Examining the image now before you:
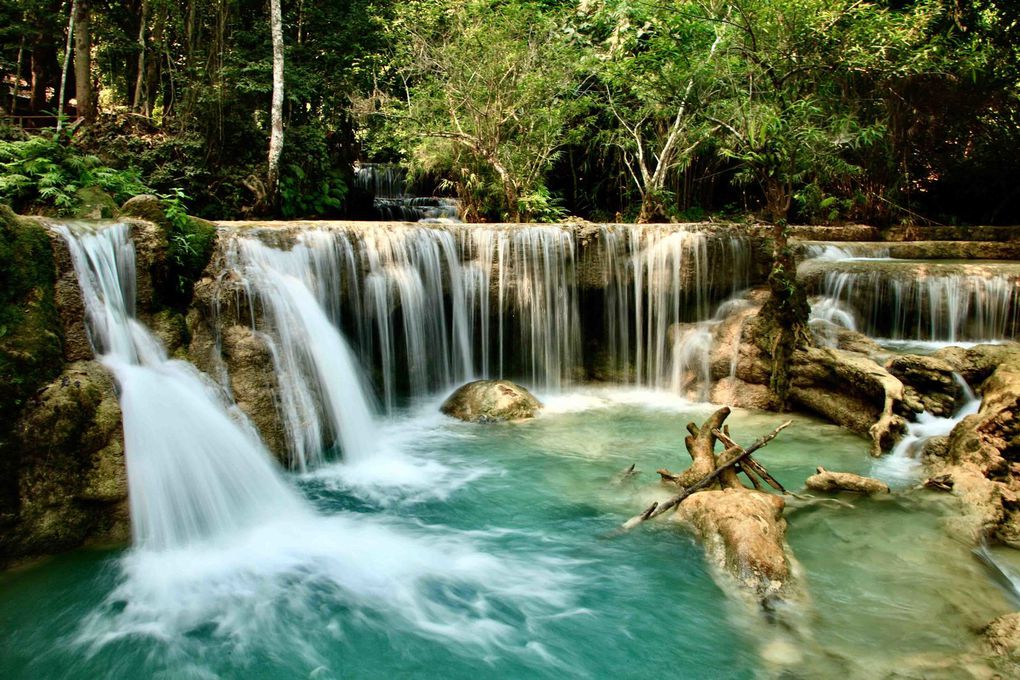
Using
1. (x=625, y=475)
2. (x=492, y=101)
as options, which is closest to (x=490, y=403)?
(x=625, y=475)

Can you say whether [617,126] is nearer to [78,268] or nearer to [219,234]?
[219,234]

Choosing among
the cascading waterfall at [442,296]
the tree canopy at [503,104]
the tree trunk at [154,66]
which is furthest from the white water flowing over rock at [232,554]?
the tree trunk at [154,66]

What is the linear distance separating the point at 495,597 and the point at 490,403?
4.62 m

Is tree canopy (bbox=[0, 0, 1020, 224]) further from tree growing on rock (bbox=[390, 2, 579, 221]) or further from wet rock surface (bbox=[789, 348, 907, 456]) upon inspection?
wet rock surface (bbox=[789, 348, 907, 456])

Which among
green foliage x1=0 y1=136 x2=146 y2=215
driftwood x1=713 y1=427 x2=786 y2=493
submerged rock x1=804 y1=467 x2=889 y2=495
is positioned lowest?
submerged rock x1=804 y1=467 x2=889 y2=495

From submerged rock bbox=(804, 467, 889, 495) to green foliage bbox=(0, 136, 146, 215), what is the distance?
10869 millimetres

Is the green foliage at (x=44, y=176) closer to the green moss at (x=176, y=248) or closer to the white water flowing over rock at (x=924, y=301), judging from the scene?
the green moss at (x=176, y=248)

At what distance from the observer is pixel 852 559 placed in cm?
535

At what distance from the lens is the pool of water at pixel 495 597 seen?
4262mm

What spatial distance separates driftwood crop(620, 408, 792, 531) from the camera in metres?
5.86

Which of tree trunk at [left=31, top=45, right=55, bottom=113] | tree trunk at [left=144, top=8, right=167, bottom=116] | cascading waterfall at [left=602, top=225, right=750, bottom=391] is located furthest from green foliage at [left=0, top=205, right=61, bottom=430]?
tree trunk at [left=31, top=45, right=55, bottom=113]

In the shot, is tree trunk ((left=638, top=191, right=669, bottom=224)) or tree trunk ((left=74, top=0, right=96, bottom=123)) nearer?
tree trunk ((left=638, top=191, right=669, bottom=224))

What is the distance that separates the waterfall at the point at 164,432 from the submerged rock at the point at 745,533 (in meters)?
3.87

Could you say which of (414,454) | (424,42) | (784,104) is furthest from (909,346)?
(424,42)
